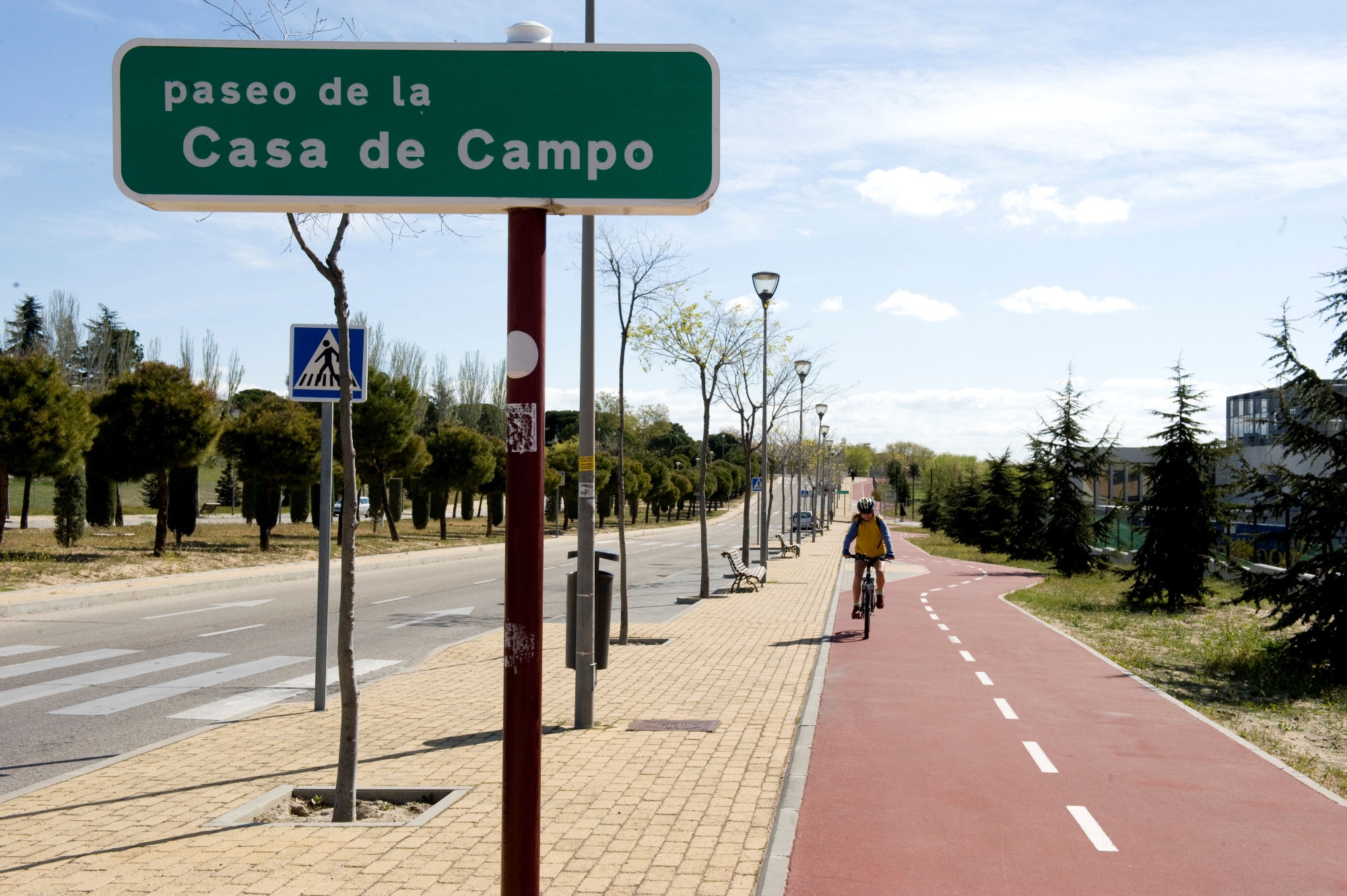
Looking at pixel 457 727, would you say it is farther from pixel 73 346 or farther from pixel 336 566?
pixel 73 346

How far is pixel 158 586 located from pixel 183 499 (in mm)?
15672

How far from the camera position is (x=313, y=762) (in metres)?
7.04

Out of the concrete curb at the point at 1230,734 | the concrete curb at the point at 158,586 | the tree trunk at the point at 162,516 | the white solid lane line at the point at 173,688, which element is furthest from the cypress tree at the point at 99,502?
the concrete curb at the point at 1230,734

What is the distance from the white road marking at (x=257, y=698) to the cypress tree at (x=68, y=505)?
19.0 meters

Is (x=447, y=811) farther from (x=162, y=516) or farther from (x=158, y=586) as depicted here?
(x=162, y=516)

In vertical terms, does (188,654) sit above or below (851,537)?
below

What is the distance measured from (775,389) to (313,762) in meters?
25.6

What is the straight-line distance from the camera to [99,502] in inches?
1483

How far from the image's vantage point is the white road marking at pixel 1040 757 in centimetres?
730

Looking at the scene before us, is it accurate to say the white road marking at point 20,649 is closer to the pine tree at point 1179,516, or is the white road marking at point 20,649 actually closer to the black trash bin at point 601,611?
the black trash bin at point 601,611

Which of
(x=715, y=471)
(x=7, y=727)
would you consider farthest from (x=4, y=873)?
(x=715, y=471)

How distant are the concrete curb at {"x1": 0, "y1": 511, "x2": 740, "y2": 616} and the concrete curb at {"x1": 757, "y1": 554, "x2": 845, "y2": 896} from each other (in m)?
6.28

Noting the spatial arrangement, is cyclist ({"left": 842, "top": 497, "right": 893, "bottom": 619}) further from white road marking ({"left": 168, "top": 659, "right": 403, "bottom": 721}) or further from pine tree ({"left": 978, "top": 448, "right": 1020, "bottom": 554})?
pine tree ({"left": 978, "top": 448, "right": 1020, "bottom": 554})

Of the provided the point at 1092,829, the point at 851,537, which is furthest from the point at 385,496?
the point at 1092,829
